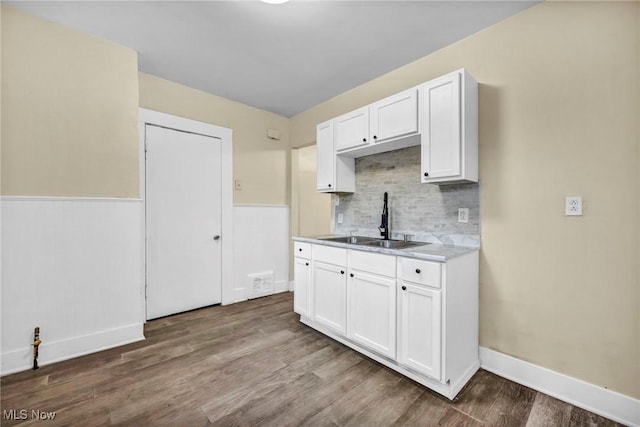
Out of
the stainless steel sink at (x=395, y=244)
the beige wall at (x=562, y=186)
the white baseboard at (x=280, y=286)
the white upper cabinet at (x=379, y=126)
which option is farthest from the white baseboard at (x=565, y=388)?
the white baseboard at (x=280, y=286)

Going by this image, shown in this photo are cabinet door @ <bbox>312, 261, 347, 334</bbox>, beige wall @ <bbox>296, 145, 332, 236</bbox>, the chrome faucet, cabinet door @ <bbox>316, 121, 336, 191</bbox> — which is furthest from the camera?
beige wall @ <bbox>296, 145, 332, 236</bbox>

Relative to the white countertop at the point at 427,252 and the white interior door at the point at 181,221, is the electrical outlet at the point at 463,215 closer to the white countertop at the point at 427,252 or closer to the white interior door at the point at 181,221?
the white countertop at the point at 427,252

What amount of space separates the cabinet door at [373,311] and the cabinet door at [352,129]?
118 centimetres

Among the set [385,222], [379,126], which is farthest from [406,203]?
[379,126]

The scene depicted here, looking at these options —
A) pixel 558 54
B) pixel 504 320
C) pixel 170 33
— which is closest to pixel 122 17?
pixel 170 33

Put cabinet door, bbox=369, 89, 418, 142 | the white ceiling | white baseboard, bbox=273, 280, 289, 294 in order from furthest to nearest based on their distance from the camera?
white baseboard, bbox=273, 280, 289, 294 → cabinet door, bbox=369, 89, 418, 142 → the white ceiling

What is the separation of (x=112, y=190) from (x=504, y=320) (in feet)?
10.6

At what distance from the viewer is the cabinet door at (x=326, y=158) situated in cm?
282

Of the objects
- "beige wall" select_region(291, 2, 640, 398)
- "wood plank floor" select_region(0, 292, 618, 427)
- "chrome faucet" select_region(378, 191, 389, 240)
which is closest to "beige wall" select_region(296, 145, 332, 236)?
"chrome faucet" select_region(378, 191, 389, 240)

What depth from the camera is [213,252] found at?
129 inches

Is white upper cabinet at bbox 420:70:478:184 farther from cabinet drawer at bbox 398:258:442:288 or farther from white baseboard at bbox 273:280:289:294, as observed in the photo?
white baseboard at bbox 273:280:289:294

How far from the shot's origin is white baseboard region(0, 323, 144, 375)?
6.31 feet

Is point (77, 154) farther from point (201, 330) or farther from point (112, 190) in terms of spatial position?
point (201, 330)

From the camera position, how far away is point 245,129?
11.7ft
